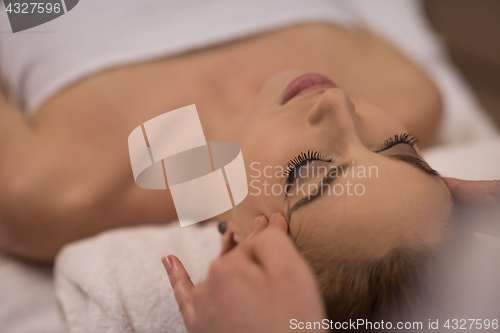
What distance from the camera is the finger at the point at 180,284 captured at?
14.6 inches

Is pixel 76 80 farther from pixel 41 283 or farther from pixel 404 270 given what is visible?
pixel 404 270

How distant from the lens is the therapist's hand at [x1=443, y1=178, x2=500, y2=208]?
16.8 inches

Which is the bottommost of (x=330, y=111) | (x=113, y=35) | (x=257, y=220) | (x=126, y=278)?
(x=126, y=278)

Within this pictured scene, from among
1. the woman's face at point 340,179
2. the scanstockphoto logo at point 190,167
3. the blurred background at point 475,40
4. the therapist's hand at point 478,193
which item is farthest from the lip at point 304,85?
the blurred background at point 475,40

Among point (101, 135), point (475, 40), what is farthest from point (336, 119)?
point (475, 40)

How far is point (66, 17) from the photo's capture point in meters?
0.58

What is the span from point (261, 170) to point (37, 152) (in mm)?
471

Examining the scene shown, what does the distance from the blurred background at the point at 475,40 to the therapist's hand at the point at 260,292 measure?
0.93 metres

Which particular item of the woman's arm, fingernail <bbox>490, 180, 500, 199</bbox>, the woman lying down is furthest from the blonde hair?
the woman's arm

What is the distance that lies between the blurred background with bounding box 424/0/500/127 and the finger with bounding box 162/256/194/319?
3.21ft

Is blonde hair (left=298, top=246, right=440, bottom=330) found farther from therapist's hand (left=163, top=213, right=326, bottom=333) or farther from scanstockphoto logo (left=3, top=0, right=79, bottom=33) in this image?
scanstockphoto logo (left=3, top=0, right=79, bottom=33)

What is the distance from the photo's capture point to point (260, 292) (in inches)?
12.1

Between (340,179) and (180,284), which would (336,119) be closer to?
(340,179)

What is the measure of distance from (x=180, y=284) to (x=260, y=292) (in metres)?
0.13
